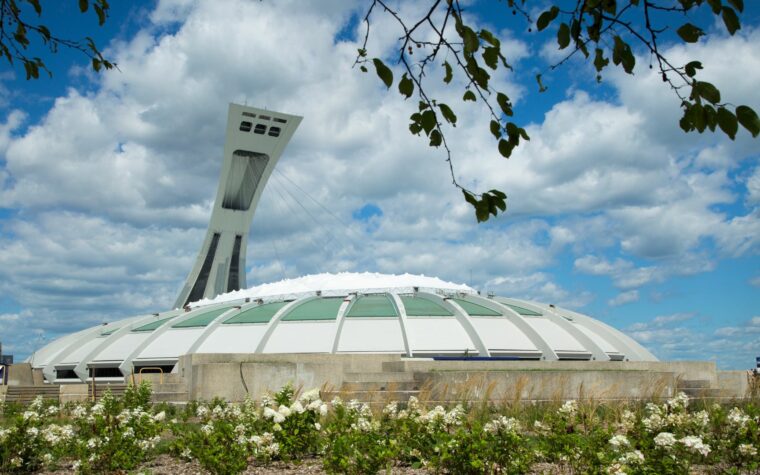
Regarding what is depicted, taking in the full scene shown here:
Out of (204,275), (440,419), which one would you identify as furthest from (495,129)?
(204,275)

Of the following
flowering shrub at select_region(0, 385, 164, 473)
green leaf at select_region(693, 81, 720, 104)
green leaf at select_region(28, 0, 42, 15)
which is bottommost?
flowering shrub at select_region(0, 385, 164, 473)

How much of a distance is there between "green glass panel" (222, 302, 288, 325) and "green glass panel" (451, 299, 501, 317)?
9249 millimetres

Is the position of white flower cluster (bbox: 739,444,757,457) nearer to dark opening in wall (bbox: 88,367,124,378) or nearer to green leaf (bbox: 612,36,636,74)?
green leaf (bbox: 612,36,636,74)

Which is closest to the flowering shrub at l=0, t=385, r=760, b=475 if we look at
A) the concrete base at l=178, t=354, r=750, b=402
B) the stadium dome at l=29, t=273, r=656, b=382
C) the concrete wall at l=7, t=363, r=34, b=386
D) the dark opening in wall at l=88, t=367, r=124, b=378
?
the concrete base at l=178, t=354, r=750, b=402

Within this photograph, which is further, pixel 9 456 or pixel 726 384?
pixel 726 384

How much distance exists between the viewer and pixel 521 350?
3144cm

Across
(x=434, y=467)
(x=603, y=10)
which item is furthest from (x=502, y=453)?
(x=603, y=10)

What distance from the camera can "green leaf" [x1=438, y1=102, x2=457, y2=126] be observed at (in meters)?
4.93

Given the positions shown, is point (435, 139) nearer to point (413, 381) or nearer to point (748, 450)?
point (748, 450)

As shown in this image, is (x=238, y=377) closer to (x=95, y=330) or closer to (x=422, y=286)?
(x=422, y=286)

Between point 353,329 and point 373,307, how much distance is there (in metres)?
2.93

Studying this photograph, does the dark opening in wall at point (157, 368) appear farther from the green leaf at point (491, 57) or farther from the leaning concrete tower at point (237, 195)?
the green leaf at point (491, 57)

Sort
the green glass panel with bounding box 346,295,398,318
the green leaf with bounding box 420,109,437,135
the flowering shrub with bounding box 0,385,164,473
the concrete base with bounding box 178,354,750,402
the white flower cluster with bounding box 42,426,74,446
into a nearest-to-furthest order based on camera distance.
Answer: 1. the green leaf with bounding box 420,109,437,135
2. the flowering shrub with bounding box 0,385,164,473
3. the white flower cluster with bounding box 42,426,74,446
4. the concrete base with bounding box 178,354,750,402
5. the green glass panel with bounding box 346,295,398,318

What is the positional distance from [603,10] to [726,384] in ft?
76.1
